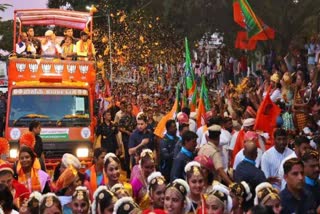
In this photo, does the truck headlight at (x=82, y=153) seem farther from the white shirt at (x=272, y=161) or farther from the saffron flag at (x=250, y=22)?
the white shirt at (x=272, y=161)

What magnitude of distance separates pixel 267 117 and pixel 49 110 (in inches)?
208

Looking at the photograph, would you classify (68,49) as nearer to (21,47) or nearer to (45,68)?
(21,47)

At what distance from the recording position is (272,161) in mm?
10656

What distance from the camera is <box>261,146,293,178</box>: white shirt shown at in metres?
10.5

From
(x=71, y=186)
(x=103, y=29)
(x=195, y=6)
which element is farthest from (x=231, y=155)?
(x=103, y=29)

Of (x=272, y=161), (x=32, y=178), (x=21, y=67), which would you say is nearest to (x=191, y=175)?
(x=272, y=161)

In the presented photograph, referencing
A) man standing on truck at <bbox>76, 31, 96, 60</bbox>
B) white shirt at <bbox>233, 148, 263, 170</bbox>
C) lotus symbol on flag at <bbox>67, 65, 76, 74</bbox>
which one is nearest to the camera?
white shirt at <bbox>233, 148, 263, 170</bbox>

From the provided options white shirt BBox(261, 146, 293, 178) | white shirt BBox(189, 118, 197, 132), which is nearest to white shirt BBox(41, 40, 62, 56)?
white shirt BBox(189, 118, 197, 132)

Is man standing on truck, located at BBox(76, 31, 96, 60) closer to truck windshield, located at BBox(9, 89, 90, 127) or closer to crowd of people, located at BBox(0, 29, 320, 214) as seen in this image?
truck windshield, located at BBox(9, 89, 90, 127)

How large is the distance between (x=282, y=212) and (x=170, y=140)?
6162mm

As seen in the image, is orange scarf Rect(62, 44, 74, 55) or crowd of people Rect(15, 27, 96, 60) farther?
orange scarf Rect(62, 44, 74, 55)

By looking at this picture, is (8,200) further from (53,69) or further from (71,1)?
(71,1)

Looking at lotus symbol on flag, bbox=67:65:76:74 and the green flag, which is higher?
the green flag

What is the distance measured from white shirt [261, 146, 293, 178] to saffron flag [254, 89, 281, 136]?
2.06 m
